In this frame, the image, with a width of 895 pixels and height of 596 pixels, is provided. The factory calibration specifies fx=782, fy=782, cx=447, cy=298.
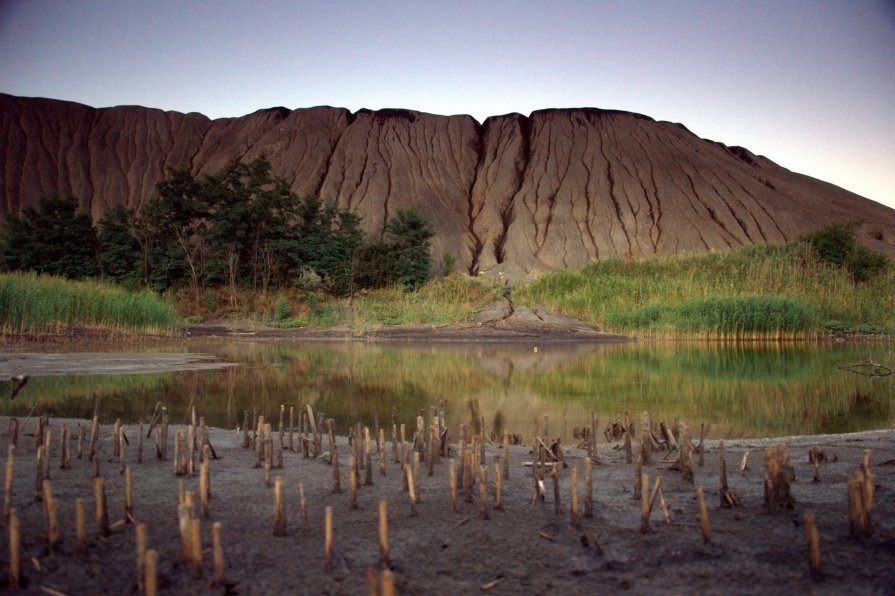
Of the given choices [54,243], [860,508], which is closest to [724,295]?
[860,508]

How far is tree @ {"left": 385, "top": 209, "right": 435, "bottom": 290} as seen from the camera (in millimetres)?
40031

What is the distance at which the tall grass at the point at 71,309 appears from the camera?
23094 mm

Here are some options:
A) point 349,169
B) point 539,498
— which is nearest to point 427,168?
point 349,169

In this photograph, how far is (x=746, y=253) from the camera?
3900 centimetres

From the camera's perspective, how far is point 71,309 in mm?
25250

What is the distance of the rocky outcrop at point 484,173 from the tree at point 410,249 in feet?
82.0

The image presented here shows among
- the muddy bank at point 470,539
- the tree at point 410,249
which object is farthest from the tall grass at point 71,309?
the muddy bank at point 470,539

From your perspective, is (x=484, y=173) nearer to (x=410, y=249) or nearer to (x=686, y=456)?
(x=410, y=249)

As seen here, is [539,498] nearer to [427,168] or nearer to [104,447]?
[104,447]

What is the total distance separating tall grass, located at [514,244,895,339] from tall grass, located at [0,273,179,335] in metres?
16.1

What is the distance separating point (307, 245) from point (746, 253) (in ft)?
72.6

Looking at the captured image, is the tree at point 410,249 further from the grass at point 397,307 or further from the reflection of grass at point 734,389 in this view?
the reflection of grass at point 734,389

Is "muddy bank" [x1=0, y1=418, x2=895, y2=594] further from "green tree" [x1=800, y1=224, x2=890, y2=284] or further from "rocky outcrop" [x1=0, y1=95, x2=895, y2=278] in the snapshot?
"rocky outcrop" [x1=0, y1=95, x2=895, y2=278]

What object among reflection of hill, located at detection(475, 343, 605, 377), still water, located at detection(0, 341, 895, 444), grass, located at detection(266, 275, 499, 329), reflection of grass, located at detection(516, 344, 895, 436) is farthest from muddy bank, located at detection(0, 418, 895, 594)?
grass, located at detection(266, 275, 499, 329)
